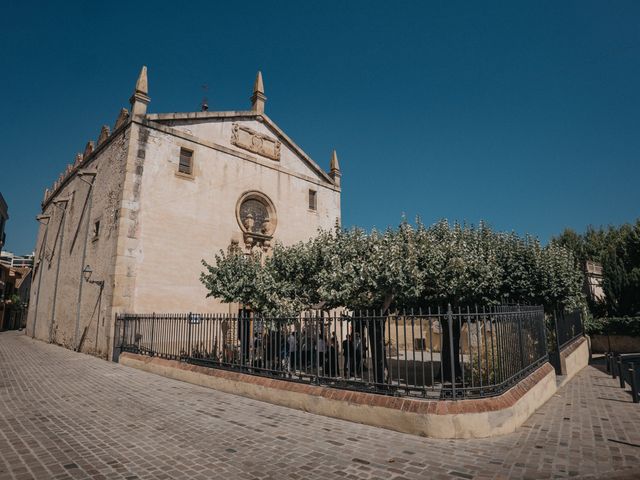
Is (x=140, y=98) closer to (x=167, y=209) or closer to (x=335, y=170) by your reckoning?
(x=167, y=209)

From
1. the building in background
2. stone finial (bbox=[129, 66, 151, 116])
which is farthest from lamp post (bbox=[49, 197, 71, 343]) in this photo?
the building in background

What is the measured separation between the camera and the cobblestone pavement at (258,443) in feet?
15.0

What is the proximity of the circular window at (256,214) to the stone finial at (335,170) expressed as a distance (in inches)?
229

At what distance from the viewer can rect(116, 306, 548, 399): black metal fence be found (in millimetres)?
6520

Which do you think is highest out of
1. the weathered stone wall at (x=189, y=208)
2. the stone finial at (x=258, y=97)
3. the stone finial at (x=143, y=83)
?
the stone finial at (x=258, y=97)

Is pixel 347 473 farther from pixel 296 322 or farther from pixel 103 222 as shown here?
pixel 103 222

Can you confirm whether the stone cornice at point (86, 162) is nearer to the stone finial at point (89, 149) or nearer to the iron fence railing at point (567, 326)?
the stone finial at point (89, 149)

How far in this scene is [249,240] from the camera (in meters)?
19.2

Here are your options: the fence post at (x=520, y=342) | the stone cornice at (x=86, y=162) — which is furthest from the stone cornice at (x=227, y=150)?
the fence post at (x=520, y=342)

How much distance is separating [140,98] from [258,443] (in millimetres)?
15930

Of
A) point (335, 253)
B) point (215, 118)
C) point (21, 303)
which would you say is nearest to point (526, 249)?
point (335, 253)

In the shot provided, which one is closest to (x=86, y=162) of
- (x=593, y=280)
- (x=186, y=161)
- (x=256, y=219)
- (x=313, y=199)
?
(x=186, y=161)

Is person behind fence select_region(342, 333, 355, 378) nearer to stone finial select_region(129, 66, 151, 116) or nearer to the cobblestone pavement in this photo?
the cobblestone pavement

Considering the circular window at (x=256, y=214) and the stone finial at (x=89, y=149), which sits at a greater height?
the stone finial at (x=89, y=149)
